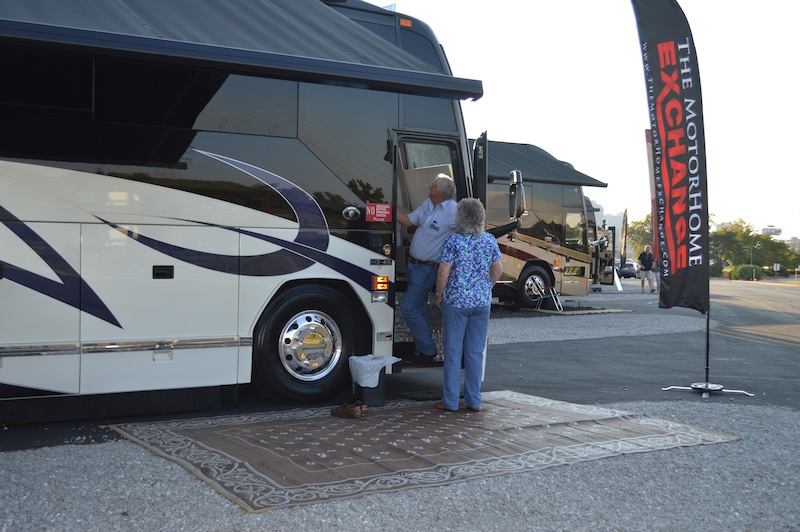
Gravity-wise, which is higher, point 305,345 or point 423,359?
point 305,345

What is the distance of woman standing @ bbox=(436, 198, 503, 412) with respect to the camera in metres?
7.38

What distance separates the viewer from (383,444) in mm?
5938

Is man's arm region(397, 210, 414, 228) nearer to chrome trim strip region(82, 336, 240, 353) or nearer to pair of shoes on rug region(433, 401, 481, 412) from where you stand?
pair of shoes on rug region(433, 401, 481, 412)

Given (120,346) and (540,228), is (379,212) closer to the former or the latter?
(120,346)

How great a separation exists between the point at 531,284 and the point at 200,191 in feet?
49.5

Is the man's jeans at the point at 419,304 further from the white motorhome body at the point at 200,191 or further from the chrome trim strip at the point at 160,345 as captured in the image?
the chrome trim strip at the point at 160,345

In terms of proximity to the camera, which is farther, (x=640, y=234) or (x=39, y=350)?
(x=640, y=234)

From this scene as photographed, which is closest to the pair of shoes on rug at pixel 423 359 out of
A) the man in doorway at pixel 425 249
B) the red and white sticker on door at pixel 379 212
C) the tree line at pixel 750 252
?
the man in doorway at pixel 425 249

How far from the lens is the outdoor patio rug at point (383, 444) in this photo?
4.97 m

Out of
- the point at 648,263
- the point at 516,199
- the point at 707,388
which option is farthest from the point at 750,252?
the point at 516,199

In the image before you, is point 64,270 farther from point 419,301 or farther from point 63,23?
point 419,301

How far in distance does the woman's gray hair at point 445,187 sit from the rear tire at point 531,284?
1315 cm

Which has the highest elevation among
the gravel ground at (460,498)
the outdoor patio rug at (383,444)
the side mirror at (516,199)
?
the side mirror at (516,199)

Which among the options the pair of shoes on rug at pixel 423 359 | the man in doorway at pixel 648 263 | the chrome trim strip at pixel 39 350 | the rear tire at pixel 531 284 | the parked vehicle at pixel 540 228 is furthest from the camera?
the man in doorway at pixel 648 263
